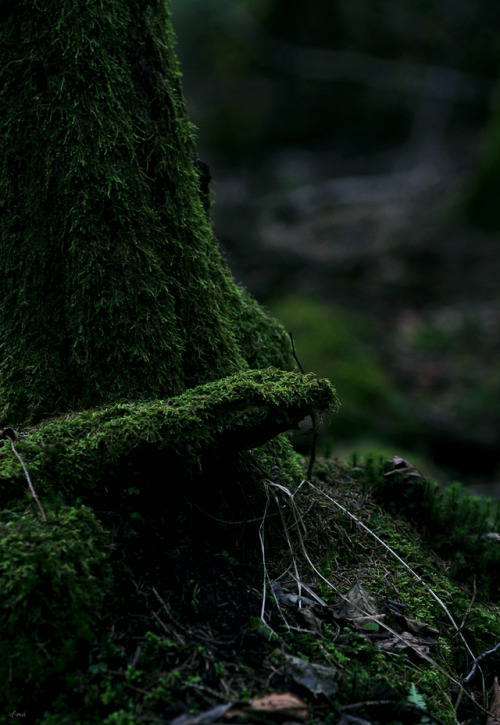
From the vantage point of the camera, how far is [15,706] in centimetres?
173

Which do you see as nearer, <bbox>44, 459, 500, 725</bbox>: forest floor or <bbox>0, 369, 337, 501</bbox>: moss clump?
<bbox>44, 459, 500, 725</bbox>: forest floor

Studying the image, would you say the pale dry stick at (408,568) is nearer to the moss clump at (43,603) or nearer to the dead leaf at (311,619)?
the dead leaf at (311,619)

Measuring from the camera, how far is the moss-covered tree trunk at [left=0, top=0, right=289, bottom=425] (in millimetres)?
2697

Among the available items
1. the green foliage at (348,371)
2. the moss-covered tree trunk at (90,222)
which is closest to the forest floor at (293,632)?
the moss-covered tree trunk at (90,222)

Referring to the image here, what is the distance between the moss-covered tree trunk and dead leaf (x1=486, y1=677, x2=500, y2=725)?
70.4 inches

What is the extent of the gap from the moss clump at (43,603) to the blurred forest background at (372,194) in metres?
2.41

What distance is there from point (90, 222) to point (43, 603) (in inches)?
65.3

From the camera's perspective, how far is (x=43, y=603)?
1.80 m

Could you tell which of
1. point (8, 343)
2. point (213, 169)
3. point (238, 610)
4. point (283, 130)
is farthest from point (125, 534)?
point (283, 130)

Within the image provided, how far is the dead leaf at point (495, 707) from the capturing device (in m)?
2.21

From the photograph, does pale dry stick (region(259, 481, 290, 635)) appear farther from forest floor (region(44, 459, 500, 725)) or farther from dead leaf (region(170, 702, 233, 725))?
dead leaf (region(170, 702, 233, 725))

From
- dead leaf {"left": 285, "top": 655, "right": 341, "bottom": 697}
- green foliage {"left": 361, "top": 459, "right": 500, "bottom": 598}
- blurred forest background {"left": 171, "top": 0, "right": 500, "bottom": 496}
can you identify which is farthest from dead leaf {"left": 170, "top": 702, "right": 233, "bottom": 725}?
blurred forest background {"left": 171, "top": 0, "right": 500, "bottom": 496}

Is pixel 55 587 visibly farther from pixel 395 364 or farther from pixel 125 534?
pixel 395 364

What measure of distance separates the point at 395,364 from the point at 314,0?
16.6 meters
